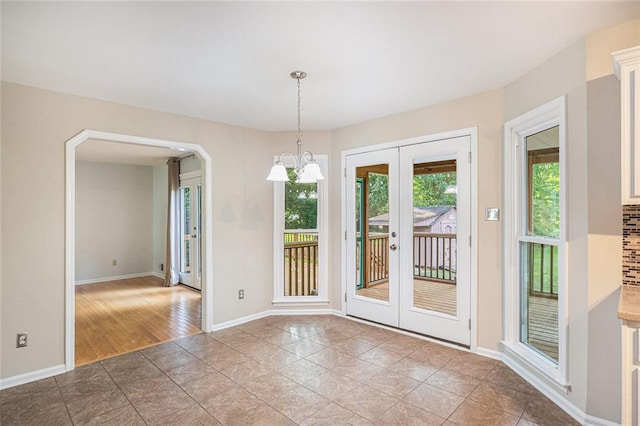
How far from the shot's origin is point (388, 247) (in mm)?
4027

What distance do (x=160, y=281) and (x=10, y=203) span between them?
4485 millimetres

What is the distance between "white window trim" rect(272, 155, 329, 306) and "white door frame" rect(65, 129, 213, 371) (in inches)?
36.2

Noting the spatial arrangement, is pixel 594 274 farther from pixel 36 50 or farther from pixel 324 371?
pixel 36 50

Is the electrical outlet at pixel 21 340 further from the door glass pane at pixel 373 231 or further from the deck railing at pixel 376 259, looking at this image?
the door glass pane at pixel 373 231

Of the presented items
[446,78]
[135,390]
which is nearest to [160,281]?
[135,390]

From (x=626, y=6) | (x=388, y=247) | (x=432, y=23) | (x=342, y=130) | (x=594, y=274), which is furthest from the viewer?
(x=342, y=130)

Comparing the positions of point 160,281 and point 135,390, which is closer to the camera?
point 135,390

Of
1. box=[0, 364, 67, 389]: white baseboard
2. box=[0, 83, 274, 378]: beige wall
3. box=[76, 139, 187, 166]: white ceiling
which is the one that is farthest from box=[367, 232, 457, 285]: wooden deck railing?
box=[76, 139, 187, 166]: white ceiling

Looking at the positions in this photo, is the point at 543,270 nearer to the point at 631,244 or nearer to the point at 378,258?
the point at 631,244

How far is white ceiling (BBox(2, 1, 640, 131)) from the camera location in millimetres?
1812

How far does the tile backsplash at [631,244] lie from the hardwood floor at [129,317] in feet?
13.2

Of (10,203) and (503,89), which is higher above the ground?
(503,89)

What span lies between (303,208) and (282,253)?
2.28 feet

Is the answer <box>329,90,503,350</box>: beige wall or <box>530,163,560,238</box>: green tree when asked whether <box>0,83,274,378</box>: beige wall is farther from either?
<box>530,163,560,238</box>: green tree
